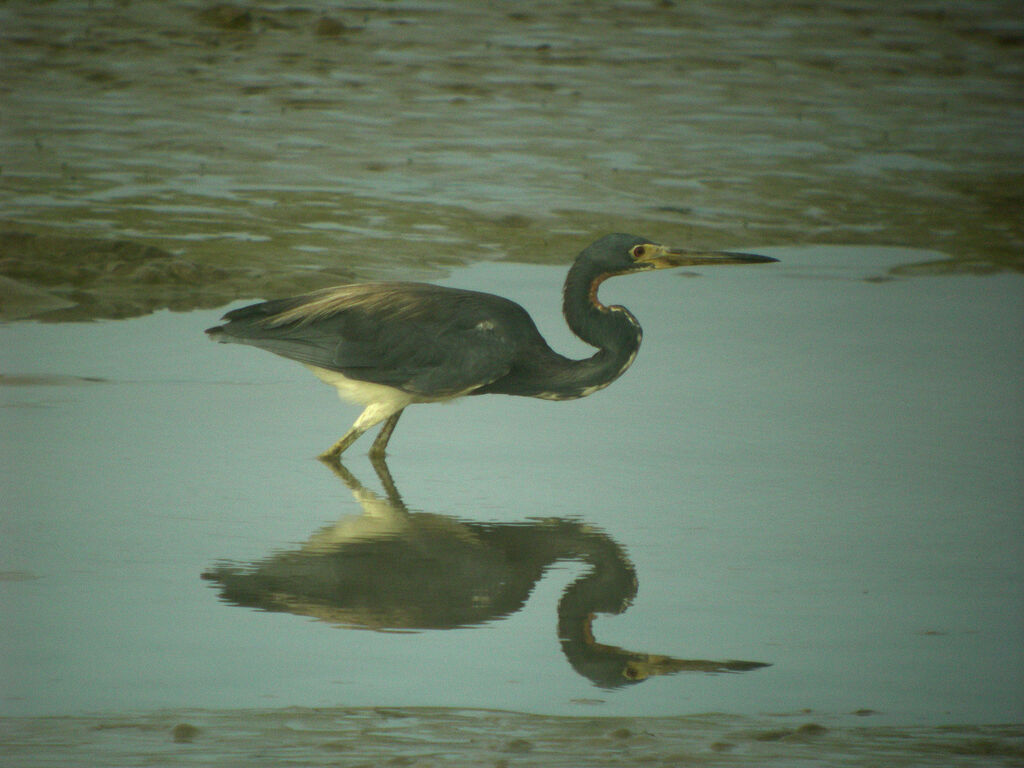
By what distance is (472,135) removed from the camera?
52.7 feet

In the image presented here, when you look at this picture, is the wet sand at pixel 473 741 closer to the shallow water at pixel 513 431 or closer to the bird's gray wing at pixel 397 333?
the shallow water at pixel 513 431

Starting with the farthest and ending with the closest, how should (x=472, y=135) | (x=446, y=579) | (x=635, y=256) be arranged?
(x=472, y=135) < (x=635, y=256) < (x=446, y=579)

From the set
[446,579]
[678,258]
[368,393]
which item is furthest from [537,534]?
[678,258]

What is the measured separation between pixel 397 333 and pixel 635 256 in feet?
3.90

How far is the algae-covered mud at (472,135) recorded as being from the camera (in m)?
12.3

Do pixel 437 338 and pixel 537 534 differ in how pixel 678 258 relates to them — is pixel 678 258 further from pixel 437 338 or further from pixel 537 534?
pixel 537 534

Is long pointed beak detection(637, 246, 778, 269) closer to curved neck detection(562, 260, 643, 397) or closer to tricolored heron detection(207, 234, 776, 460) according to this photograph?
tricolored heron detection(207, 234, 776, 460)

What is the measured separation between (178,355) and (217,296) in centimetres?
157

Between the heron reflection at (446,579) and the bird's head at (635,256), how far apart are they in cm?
171

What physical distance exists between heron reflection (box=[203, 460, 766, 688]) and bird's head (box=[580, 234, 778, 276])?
1711 mm

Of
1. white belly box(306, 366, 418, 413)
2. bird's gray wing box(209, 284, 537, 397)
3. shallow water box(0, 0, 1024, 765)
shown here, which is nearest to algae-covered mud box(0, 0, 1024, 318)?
shallow water box(0, 0, 1024, 765)

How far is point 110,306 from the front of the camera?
10172 millimetres

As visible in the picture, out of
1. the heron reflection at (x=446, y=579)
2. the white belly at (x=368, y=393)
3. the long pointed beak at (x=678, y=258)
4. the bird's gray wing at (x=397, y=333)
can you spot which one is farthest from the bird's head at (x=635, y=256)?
the heron reflection at (x=446, y=579)

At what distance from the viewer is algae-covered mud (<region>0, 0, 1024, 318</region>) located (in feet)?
40.4
